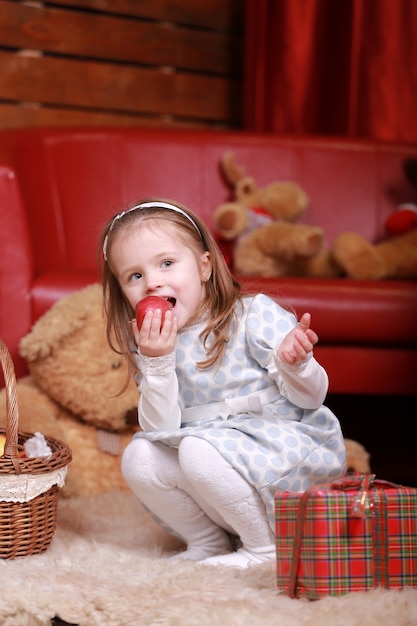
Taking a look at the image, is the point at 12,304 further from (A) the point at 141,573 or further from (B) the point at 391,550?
(B) the point at 391,550

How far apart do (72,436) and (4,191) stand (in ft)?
1.99

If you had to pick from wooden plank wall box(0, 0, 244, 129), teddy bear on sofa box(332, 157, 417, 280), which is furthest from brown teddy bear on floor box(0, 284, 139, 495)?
wooden plank wall box(0, 0, 244, 129)

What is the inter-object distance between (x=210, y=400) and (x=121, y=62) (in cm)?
213

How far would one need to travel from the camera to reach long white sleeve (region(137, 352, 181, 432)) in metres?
1.29

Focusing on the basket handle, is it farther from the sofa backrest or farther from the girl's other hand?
the sofa backrest

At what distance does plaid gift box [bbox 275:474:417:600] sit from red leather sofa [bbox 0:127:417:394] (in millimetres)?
884

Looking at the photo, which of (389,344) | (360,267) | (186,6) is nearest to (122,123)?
(186,6)

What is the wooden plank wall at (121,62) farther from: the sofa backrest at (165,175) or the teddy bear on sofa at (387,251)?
the teddy bear on sofa at (387,251)

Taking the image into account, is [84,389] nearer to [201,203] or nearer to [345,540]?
[345,540]

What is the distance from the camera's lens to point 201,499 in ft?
4.47

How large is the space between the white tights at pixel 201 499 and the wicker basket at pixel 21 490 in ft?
0.42

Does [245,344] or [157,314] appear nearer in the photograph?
[157,314]

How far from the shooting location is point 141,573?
126 cm

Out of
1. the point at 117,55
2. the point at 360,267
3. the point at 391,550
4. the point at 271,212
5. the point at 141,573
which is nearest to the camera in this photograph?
the point at 391,550
